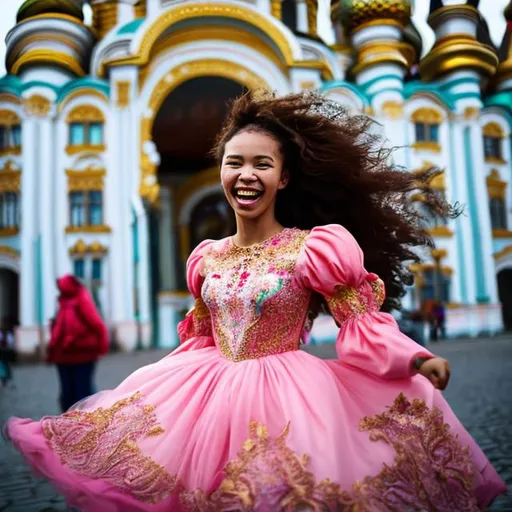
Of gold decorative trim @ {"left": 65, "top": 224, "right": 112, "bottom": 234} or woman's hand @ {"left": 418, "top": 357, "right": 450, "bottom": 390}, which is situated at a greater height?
gold decorative trim @ {"left": 65, "top": 224, "right": 112, "bottom": 234}

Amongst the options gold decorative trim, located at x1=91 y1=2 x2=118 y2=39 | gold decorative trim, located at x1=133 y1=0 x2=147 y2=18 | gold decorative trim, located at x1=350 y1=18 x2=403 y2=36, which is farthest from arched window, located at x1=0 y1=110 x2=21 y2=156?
gold decorative trim, located at x1=350 y1=18 x2=403 y2=36

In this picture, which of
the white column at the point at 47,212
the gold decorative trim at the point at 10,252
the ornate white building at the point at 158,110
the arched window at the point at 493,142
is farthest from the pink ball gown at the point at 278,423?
the arched window at the point at 493,142

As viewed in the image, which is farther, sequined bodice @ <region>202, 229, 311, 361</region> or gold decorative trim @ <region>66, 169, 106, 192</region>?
gold decorative trim @ <region>66, 169, 106, 192</region>

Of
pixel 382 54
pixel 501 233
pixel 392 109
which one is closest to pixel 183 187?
pixel 392 109

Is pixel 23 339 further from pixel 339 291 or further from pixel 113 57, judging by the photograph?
pixel 339 291

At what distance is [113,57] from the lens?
1066cm

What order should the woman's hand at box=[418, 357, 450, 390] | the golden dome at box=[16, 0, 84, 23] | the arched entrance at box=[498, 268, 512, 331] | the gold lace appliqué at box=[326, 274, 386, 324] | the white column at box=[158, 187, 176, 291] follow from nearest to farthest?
the woman's hand at box=[418, 357, 450, 390] → the gold lace appliqué at box=[326, 274, 386, 324] → the golden dome at box=[16, 0, 84, 23] → the arched entrance at box=[498, 268, 512, 331] → the white column at box=[158, 187, 176, 291]

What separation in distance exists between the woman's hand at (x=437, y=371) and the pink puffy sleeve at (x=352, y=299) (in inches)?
3.0

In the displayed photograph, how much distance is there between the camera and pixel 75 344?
4.14 metres

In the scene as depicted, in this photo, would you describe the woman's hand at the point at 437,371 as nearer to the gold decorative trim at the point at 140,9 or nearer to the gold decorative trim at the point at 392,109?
the gold decorative trim at the point at 392,109

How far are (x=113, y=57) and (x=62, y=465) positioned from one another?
33.2 ft

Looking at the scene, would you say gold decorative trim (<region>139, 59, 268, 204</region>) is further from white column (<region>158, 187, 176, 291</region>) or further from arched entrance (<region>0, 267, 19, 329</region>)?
arched entrance (<region>0, 267, 19, 329</region>)

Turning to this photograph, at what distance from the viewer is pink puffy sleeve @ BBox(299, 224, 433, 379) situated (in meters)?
1.67

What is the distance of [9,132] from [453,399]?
28.8 ft
